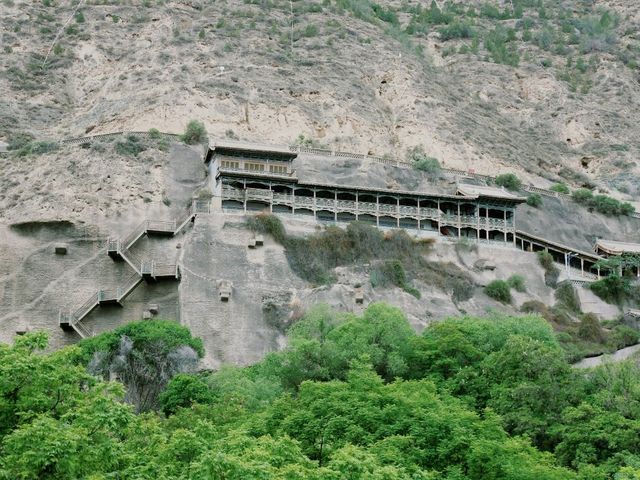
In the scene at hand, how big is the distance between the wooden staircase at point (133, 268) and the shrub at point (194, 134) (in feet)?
33.2

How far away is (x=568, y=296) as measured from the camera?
7488 centimetres

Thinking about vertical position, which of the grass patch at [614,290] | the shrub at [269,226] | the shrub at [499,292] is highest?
the shrub at [269,226]

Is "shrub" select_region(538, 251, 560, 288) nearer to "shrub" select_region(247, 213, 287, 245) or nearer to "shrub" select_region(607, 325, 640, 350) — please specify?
"shrub" select_region(607, 325, 640, 350)

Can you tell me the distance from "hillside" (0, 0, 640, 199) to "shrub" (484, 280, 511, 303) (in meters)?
20.9

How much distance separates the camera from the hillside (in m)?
90.2

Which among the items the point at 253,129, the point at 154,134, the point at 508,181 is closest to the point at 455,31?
the point at 508,181

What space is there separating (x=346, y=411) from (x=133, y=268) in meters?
28.1

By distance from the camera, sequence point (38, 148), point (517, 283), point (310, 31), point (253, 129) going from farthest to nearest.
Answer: point (310, 31)
point (253, 129)
point (38, 148)
point (517, 283)

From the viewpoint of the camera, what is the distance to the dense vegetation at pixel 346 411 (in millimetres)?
31180

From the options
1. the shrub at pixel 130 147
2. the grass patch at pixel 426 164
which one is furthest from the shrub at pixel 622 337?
the shrub at pixel 130 147

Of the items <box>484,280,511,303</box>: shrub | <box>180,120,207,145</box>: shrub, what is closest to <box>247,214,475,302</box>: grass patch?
<box>484,280,511,303</box>: shrub

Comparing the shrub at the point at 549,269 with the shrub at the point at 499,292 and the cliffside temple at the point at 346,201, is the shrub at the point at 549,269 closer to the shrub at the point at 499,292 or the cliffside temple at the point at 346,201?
the cliffside temple at the point at 346,201

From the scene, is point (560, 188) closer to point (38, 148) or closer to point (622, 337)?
point (622, 337)

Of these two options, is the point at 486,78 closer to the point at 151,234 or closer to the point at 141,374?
the point at 151,234
